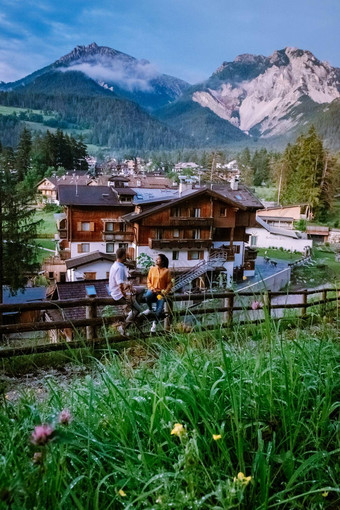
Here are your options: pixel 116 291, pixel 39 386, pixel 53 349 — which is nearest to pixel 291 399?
pixel 39 386

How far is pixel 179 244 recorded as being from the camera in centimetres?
2227

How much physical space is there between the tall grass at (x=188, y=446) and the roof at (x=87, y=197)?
71.8ft

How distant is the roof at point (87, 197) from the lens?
75.5 feet

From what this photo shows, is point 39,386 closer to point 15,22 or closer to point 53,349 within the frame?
point 53,349

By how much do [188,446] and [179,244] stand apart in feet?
69.7

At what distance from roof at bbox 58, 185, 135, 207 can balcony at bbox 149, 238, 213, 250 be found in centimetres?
356

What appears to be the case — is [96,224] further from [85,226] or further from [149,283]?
[149,283]

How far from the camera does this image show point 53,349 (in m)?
3.70

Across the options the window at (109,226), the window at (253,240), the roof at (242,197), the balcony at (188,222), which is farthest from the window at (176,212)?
the window at (253,240)

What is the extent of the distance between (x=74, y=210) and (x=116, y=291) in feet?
64.7

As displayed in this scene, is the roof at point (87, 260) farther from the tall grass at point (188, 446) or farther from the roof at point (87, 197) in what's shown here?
the tall grass at point (188, 446)

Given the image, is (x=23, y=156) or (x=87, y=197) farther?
(x=23, y=156)

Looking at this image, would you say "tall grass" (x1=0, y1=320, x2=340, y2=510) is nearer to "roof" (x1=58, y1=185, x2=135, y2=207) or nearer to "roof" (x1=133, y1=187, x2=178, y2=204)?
"roof" (x1=133, y1=187, x2=178, y2=204)

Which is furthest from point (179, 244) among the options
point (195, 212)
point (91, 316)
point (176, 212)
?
point (91, 316)
